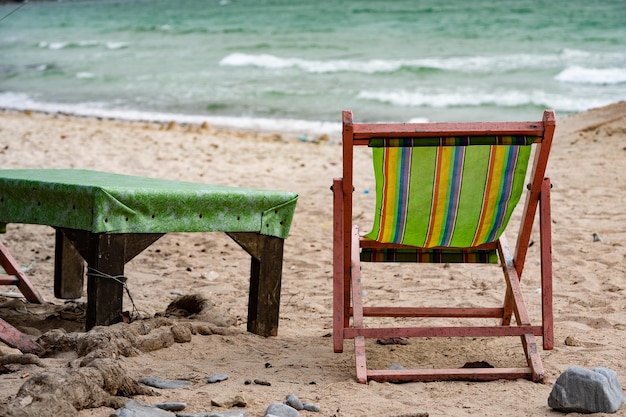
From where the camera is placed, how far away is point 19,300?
172 inches

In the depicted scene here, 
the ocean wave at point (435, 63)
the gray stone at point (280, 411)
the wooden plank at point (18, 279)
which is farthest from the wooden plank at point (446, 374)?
the ocean wave at point (435, 63)

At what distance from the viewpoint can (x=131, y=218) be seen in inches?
138

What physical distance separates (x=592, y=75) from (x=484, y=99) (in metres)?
3.43

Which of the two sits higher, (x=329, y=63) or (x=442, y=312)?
(x=329, y=63)

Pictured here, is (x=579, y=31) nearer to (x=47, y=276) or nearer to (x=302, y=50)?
(x=302, y=50)

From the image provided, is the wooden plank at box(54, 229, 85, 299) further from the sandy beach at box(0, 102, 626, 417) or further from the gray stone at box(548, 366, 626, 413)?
the gray stone at box(548, 366, 626, 413)

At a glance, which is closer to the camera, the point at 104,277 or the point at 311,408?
the point at 311,408

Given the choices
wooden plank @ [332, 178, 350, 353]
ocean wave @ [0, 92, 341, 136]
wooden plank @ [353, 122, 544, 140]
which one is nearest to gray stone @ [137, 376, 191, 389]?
wooden plank @ [332, 178, 350, 353]

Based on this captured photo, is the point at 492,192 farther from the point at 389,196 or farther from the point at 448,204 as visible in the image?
the point at 389,196

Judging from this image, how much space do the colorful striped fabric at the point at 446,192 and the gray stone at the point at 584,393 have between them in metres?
0.83

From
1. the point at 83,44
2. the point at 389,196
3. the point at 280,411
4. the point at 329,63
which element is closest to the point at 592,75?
the point at 329,63

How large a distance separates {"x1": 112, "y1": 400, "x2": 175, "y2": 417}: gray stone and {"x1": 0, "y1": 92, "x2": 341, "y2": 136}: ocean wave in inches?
390

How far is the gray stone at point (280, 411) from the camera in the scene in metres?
2.77

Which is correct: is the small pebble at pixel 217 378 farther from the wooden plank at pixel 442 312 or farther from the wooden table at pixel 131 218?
the wooden plank at pixel 442 312
